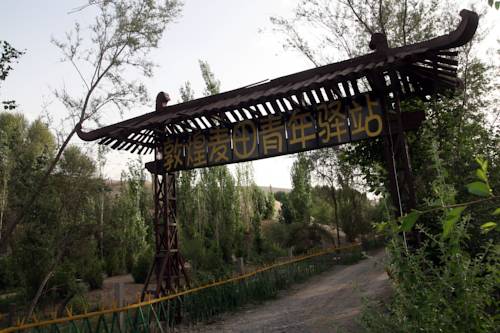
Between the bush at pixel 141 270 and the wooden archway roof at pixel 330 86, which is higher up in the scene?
the wooden archway roof at pixel 330 86

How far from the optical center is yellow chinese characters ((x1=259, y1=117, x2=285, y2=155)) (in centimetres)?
652

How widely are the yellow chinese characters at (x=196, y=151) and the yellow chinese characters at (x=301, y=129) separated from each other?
1.92 m

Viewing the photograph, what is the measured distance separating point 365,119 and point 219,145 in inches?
112

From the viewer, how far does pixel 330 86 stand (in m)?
5.46

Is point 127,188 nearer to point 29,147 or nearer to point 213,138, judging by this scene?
point 29,147

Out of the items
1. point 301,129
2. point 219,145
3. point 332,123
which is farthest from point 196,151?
point 332,123

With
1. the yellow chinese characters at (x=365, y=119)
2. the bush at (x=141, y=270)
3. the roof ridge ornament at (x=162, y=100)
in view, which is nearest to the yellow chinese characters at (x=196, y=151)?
the roof ridge ornament at (x=162, y=100)

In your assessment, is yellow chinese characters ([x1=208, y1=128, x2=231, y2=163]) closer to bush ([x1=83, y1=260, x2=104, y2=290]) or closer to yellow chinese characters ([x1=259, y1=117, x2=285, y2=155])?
yellow chinese characters ([x1=259, y1=117, x2=285, y2=155])

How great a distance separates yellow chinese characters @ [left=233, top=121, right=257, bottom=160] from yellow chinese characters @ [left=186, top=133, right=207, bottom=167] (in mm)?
755

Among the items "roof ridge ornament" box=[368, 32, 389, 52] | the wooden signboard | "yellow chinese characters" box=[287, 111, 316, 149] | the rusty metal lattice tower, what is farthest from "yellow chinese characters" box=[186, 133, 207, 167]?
"roof ridge ornament" box=[368, 32, 389, 52]

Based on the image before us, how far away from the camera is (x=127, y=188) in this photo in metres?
23.8

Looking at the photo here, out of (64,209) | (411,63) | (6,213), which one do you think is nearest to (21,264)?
(64,209)

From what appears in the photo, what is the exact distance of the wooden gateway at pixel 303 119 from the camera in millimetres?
5258

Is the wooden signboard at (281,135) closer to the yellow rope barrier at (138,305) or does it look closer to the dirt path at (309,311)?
the dirt path at (309,311)
